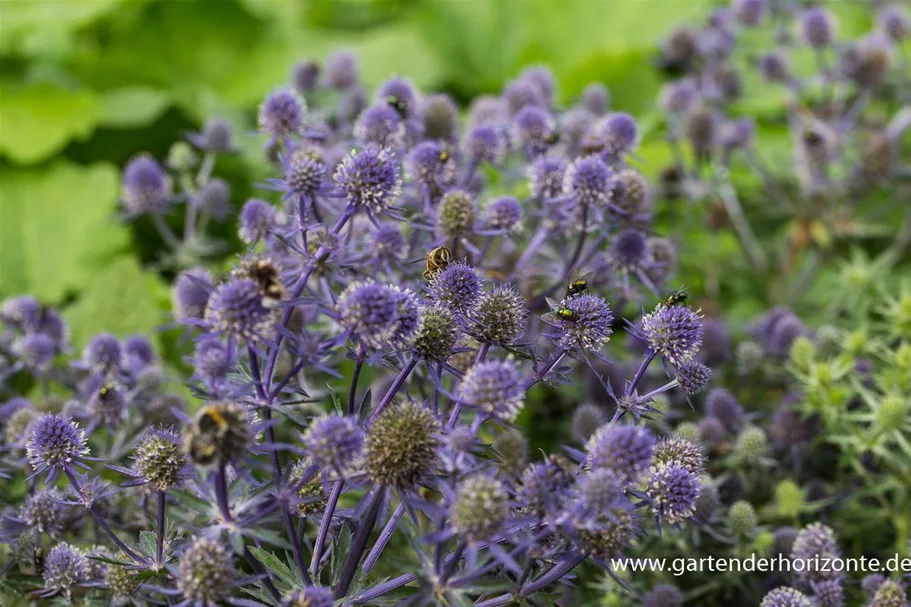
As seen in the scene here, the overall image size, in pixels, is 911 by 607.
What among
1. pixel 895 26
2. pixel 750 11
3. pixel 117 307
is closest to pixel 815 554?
pixel 117 307

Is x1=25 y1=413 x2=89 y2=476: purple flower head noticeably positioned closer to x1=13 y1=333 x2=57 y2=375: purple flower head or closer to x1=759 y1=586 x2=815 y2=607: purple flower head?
x1=13 y1=333 x2=57 y2=375: purple flower head

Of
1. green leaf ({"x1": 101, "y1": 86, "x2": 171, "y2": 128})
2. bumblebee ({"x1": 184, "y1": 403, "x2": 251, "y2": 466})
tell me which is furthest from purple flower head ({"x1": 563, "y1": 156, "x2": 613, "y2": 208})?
green leaf ({"x1": 101, "y1": 86, "x2": 171, "y2": 128})

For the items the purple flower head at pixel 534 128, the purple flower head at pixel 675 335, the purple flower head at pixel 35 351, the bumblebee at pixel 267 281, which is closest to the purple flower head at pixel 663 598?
the purple flower head at pixel 675 335

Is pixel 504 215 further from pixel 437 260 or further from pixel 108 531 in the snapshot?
pixel 108 531

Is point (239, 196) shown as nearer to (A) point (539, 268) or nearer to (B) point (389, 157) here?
(A) point (539, 268)

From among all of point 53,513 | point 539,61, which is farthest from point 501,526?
point 539,61

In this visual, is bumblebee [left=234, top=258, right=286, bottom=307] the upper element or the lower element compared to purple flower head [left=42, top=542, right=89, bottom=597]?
upper

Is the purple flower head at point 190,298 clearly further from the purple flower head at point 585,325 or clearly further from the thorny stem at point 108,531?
the purple flower head at point 585,325
